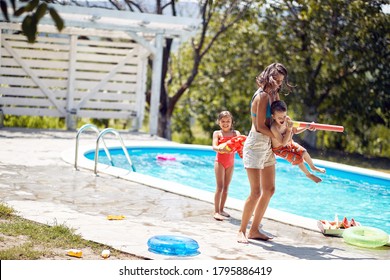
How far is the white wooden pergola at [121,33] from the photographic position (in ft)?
42.2

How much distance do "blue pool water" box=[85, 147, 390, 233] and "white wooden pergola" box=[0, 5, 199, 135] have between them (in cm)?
230

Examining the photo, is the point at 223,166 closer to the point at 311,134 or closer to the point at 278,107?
the point at 278,107

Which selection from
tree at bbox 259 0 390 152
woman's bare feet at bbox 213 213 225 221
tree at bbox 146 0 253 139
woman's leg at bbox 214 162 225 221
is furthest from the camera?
tree at bbox 146 0 253 139

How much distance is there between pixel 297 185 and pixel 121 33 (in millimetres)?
6142

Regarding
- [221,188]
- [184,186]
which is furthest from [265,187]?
[184,186]

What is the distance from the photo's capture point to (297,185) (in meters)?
10.2

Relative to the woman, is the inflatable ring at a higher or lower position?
lower

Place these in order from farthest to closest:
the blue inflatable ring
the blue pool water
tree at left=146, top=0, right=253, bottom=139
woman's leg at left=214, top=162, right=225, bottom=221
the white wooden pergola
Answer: tree at left=146, top=0, right=253, bottom=139, the white wooden pergola, the blue pool water, woman's leg at left=214, top=162, right=225, bottom=221, the blue inflatable ring

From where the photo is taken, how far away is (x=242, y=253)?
5.09 meters

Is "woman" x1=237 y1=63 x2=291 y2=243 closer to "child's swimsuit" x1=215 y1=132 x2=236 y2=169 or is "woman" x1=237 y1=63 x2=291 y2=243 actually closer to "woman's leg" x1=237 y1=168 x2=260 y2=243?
"woman's leg" x1=237 y1=168 x2=260 y2=243

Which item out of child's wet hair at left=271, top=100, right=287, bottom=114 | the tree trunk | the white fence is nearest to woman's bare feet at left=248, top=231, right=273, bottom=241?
child's wet hair at left=271, top=100, right=287, bottom=114

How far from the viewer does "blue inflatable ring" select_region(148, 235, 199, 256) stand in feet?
16.0
